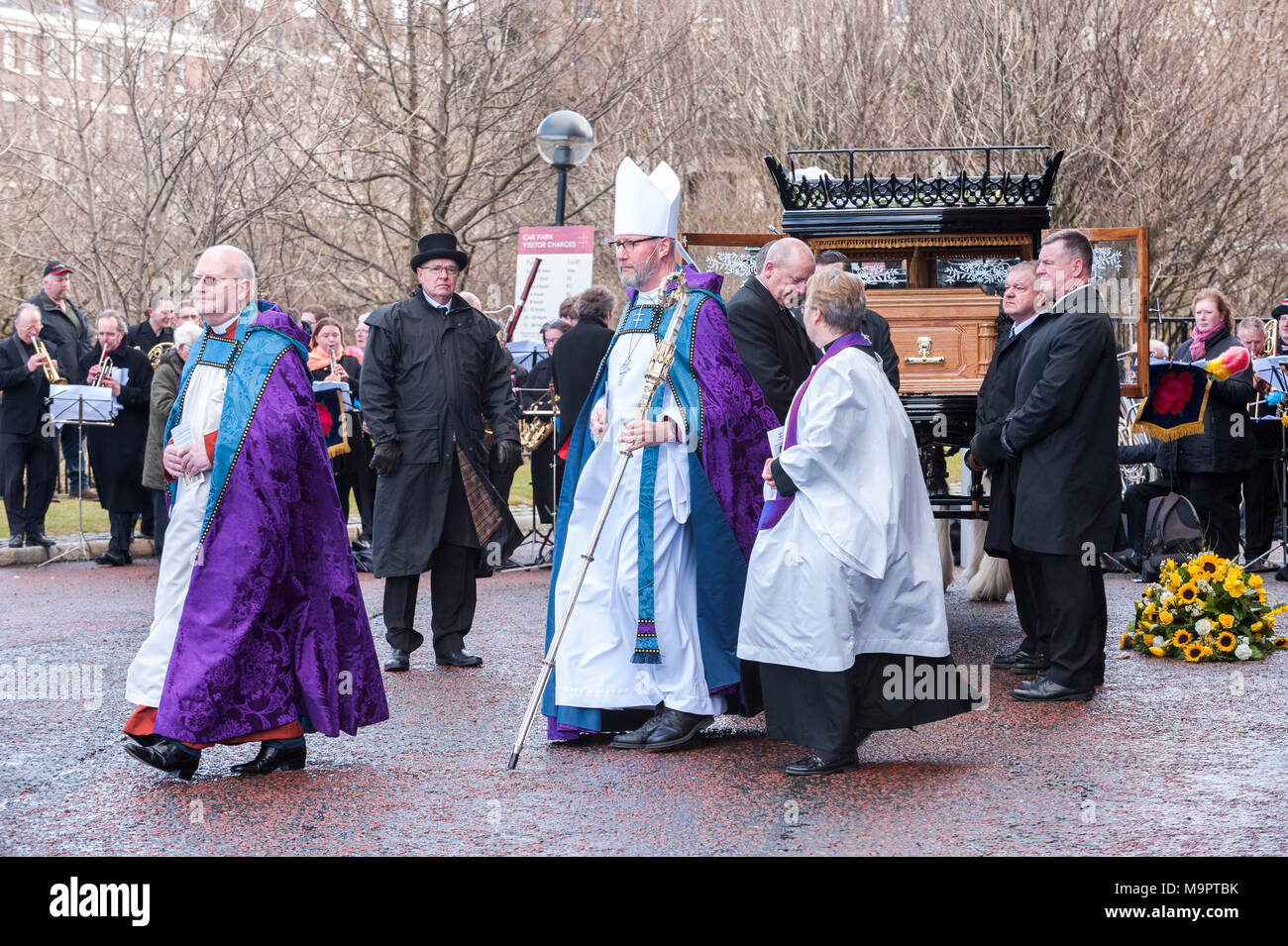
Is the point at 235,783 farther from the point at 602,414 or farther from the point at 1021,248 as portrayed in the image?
the point at 1021,248

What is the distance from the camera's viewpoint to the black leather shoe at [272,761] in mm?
6262

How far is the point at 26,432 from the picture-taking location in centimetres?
1460

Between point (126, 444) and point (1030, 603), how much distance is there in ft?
30.1

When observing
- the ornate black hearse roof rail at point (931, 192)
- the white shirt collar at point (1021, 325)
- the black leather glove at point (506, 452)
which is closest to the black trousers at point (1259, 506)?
the ornate black hearse roof rail at point (931, 192)

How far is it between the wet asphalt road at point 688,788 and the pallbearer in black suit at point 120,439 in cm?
650

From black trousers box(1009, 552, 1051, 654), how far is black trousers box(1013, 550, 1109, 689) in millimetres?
399

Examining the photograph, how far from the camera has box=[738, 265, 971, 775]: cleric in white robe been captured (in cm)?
604

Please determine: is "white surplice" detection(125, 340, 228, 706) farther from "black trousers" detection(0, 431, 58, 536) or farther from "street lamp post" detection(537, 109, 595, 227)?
"black trousers" detection(0, 431, 58, 536)

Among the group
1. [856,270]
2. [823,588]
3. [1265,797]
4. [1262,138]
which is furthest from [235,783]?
[1262,138]

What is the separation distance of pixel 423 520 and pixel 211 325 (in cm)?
255

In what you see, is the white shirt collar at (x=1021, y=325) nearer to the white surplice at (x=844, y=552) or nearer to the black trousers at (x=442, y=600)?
the white surplice at (x=844, y=552)

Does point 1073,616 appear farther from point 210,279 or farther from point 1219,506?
point 1219,506

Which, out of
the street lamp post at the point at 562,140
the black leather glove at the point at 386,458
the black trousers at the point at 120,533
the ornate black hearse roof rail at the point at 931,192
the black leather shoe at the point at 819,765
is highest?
the street lamp post at the point at 562,140

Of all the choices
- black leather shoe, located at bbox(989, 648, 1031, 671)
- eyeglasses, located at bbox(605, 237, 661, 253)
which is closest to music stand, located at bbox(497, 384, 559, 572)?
black leather shoe, located at bbox(989, 648, 1031, 671)
